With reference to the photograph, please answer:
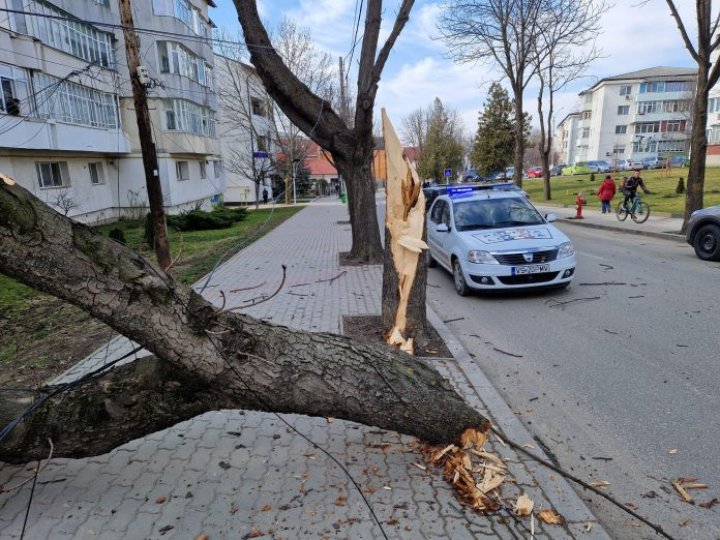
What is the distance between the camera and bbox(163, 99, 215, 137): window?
27312mm

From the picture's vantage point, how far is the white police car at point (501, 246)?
7148 mm

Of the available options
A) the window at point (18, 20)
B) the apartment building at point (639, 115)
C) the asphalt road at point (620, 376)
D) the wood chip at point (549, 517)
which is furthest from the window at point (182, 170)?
the apartment building at point (639, 115)

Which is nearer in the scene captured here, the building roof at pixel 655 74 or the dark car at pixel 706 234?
the dark car at pixel 706 234

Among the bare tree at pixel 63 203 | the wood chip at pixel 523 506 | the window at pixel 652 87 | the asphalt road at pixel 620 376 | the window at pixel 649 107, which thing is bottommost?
the asphalt road at pixel 620 376

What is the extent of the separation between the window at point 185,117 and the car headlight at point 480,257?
25031 mm

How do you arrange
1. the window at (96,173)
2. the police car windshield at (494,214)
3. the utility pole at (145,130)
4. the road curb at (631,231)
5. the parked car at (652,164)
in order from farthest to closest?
the parked car at (652,164) → the window at (96,173) → the road curb at (631,231) → the utility pole at (145,130) → the police car windshield at (494,214)

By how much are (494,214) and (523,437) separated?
5.68 m

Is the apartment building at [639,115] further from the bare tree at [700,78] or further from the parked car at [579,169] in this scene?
the bare tree at [700,78]

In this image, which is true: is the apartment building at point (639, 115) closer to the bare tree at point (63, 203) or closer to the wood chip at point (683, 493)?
the bare tree at point (63, 203)

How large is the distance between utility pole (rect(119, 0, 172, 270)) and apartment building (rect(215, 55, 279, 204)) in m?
20.9

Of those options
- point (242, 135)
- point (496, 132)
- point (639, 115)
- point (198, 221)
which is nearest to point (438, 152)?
point (496, 132)

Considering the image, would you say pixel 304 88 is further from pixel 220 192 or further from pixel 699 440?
pixel 220 192

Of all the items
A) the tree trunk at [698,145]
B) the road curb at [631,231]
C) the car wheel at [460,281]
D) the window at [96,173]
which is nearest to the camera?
the car wheel at [460,281]

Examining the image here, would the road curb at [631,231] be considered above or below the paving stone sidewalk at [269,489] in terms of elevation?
below
